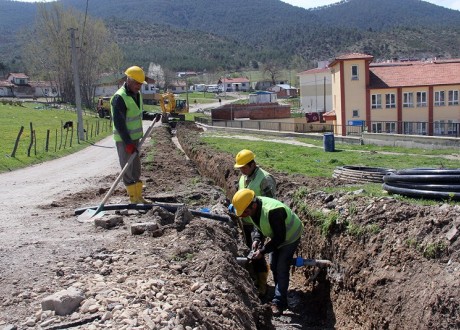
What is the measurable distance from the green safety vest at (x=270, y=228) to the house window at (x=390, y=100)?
120 feet

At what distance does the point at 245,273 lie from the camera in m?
7.38

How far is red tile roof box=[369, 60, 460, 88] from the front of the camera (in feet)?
134

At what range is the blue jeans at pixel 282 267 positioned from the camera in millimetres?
7844

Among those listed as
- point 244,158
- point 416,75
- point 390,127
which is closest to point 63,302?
point 244,158

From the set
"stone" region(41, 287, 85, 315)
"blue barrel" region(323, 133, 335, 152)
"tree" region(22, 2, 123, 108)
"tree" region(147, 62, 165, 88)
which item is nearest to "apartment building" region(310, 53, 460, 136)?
"blue barrel" region(323, 133, 335, 152)

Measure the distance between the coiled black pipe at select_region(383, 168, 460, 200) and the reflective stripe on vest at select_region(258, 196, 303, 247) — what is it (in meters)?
2.90

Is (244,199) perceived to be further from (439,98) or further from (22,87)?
(22,87)

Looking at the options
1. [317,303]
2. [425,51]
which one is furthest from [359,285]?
[425,51]

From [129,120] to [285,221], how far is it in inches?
118

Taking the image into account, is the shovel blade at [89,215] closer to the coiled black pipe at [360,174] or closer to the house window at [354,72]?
the coiled black pipe at [360,174]

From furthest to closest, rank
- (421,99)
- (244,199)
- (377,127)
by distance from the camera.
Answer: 1. (421,99)
2. (377,127)
3. (244,199)

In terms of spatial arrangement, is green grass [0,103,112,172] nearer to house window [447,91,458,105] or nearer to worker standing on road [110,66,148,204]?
worker standing on road [110,66,148,204]

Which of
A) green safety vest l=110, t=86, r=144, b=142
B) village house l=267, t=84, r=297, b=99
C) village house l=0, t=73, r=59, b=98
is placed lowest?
green safety vest l=110, t=86, r=144, b=142

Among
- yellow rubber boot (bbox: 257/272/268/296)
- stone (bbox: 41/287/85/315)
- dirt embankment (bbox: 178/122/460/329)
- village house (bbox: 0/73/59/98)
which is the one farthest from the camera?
village house (bbox: 0/73/59/98)
